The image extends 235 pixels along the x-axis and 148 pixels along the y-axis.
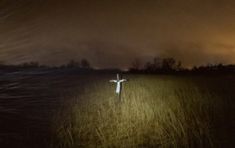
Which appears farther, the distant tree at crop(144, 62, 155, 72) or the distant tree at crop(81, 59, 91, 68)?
the distant tree at crop(144, 62, 155, 72)

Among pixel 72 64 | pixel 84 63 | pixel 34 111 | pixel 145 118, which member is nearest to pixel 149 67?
pixel 84 63

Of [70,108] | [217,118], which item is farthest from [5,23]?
[217,118]

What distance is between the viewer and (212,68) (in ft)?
47.2

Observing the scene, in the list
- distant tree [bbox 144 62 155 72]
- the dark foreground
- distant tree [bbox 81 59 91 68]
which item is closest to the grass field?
the dark foreground

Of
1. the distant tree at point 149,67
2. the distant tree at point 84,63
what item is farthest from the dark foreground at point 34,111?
the distant tree at point 149,67

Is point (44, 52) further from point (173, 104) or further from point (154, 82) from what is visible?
point (154, 82)

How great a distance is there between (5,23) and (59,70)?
307cm

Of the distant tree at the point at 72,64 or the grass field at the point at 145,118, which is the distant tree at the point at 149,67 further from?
the distant tree at the point at 72,64

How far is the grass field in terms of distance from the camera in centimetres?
841

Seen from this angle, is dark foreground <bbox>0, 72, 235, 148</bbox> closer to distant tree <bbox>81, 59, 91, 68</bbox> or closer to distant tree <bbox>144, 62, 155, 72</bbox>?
distant tree <bbox>81, 59, 91, 68</bbox>

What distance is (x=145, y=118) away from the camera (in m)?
9.21

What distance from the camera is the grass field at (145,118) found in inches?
331

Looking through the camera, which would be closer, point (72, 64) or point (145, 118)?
point (145, 118)

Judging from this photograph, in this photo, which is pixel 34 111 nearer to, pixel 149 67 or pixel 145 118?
pixel 145 118
